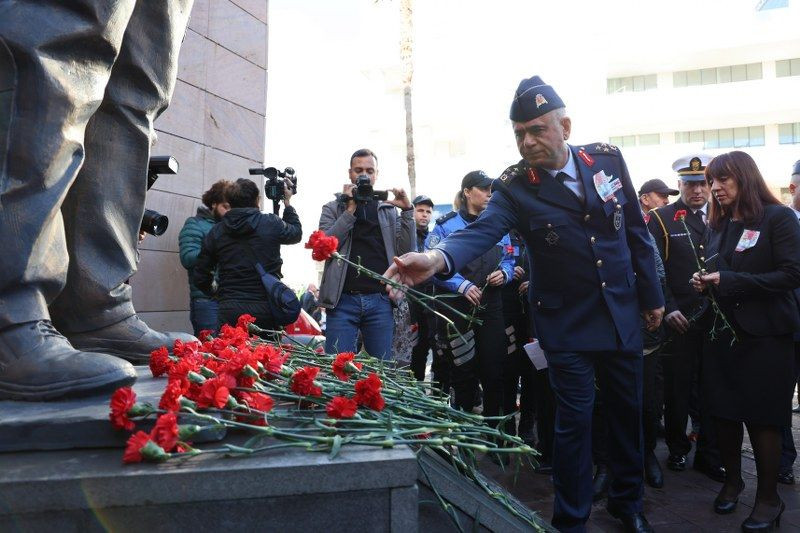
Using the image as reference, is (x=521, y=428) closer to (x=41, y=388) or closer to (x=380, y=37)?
(x=41, y=388)

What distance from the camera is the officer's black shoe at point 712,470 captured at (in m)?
4.70

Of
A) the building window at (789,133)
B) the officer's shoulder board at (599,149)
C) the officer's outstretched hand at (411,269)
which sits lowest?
the officer's outstretched hand at (411,269)

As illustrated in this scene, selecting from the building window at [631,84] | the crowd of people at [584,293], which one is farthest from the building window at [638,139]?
the crowd of people at [584,293]

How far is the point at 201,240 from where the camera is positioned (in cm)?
533

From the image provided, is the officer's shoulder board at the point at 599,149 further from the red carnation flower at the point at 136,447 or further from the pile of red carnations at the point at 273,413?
the red carnation flower at the point at 136,447

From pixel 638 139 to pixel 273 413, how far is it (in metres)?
34.1

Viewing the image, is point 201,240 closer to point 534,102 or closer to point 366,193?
point 366,193

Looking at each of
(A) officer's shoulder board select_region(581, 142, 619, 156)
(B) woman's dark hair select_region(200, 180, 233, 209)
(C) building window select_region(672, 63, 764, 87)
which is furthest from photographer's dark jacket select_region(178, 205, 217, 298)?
(C) building window select_region(672, 63, 764, 87)

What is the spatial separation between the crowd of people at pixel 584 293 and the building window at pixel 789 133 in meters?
29.1

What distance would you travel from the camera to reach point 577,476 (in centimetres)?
316

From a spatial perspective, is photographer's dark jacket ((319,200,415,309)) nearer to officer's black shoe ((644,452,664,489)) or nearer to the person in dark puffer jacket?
the person in dark puffer jacket

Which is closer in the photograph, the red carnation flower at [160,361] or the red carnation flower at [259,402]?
the red carnation flower at [259,402]

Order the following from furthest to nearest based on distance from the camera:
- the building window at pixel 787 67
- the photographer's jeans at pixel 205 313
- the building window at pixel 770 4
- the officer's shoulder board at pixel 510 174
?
the building window at pixel 787 67 < the building window at pixel 770 4 < the photographer's jeans at pixel 205 313 < the officer's shoulder board at pixel 510 174

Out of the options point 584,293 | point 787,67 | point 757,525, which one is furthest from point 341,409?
point 787,67
